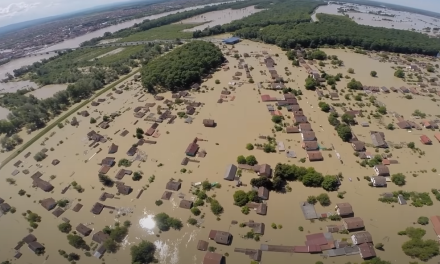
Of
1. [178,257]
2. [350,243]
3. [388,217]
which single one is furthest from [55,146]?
[388,217]

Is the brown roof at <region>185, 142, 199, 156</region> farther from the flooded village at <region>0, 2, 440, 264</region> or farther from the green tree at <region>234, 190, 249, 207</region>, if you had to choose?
the green tree at <region>234, 190, 249, 207</region>

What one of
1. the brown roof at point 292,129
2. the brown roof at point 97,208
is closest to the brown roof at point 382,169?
the brown roof at point 292,129

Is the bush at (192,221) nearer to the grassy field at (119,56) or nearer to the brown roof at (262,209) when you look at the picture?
the brown roof at (262,209)

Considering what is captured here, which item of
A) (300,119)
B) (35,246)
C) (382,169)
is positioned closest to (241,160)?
(300,119)

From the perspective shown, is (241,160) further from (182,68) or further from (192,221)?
(182,68)

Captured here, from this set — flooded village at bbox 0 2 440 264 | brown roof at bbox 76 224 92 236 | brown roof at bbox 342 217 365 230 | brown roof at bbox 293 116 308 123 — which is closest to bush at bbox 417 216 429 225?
A: flooded village at bbox 0 2 440 264
